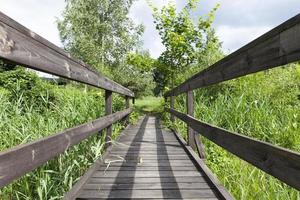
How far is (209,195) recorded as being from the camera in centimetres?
300

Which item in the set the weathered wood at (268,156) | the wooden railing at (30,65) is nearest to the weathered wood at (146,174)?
the wooden railing at (30,65)

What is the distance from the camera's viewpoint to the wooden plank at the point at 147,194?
9.72 ft

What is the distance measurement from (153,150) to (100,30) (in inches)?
1025

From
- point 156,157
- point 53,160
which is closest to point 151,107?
point 156,157

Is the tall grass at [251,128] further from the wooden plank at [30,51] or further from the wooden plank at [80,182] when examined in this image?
the wooden plank at [30,51]

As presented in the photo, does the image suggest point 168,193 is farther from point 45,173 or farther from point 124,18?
point 124,18

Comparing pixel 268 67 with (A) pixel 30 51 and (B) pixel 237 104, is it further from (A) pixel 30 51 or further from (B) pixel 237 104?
(B) pixel 237 104

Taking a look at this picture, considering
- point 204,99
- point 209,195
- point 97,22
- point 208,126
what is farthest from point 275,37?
point 97,22

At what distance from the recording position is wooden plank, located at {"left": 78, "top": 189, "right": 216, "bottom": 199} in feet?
9.72

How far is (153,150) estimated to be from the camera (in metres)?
5.41

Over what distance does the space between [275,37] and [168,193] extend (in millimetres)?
1911

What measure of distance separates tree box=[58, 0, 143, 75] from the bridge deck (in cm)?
2409

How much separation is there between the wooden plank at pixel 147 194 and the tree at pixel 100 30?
84.3 feet

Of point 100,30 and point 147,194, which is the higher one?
point 100,30
